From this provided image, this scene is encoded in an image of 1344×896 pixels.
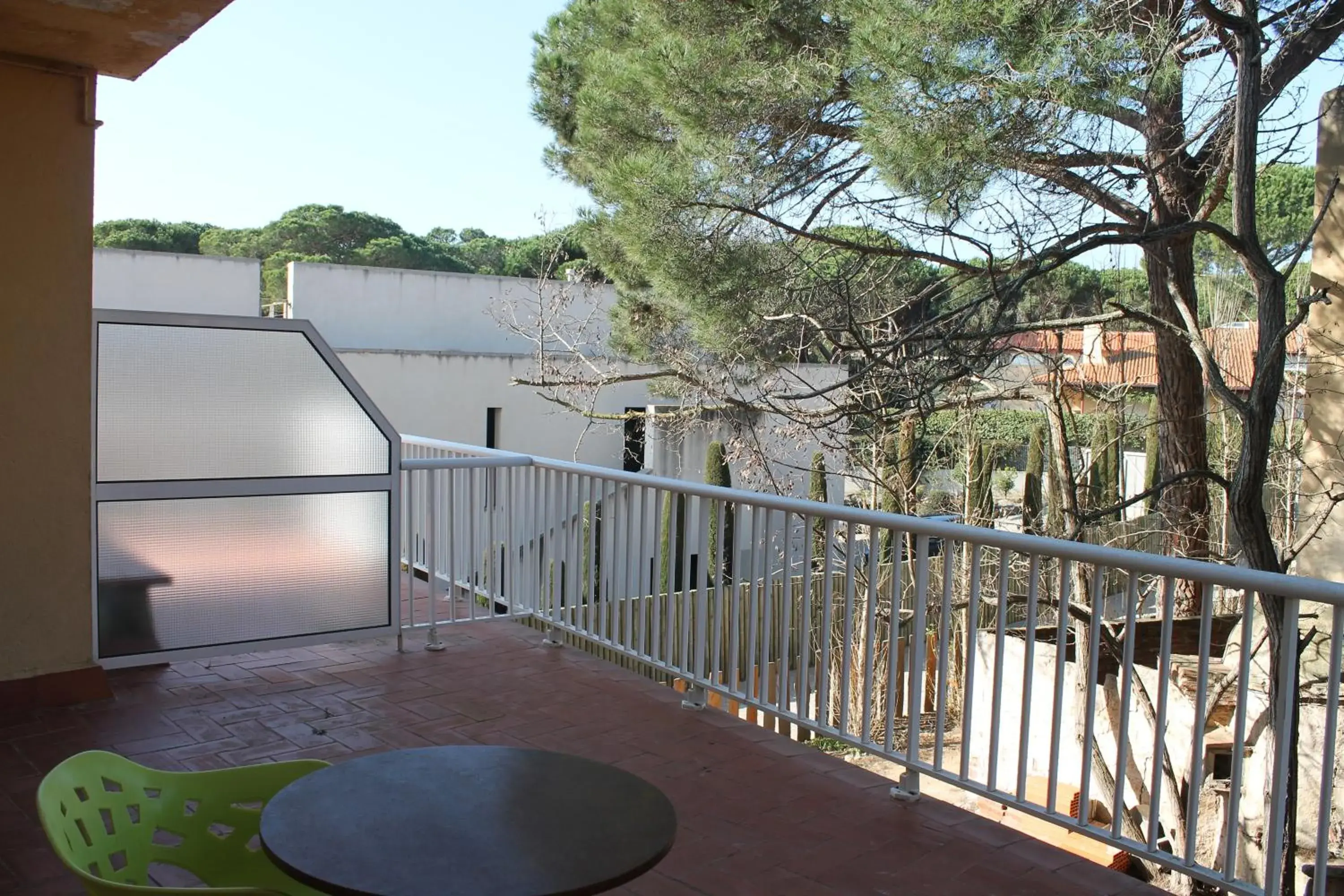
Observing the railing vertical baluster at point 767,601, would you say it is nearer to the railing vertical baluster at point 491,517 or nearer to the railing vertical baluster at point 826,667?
the railing vertical baluster at point 826,667

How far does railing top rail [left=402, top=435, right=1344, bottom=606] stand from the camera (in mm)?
2686

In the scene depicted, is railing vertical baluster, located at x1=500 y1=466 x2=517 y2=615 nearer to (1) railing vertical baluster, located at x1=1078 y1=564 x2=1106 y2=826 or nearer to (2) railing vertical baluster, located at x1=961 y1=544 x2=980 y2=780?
(2) railing vertical baluster, located at x1=961 y1=544 x2=980 y2=780

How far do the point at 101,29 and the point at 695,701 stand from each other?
369cm

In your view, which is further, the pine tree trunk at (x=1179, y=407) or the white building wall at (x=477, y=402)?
the white building wall at (x=477, y=402)

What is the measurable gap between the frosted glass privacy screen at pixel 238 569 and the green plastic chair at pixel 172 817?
278cm

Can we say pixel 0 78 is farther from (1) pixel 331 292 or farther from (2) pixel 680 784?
(1) pixel 331 292

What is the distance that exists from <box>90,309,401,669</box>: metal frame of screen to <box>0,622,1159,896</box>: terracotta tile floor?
170mm

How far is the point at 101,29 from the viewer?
429cm

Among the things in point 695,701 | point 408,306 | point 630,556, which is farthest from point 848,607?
point 408,306

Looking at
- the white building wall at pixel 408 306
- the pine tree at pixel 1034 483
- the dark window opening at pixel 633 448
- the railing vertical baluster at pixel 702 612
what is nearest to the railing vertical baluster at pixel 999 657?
the railing vertical baluster at pixel 702 612

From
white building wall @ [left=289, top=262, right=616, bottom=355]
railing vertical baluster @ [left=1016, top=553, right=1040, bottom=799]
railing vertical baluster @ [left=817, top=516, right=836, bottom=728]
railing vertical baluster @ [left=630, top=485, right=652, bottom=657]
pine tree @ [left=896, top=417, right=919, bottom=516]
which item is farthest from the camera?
white building wall @ [left=289, top=262, right=616, bottom=355]

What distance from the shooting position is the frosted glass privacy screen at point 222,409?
4855mm

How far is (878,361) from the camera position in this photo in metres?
6.23

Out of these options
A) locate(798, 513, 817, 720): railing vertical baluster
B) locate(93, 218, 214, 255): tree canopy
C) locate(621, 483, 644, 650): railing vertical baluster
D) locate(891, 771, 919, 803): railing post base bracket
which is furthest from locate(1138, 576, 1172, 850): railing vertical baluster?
locate(93, 218, 214, 255): tree canopy
